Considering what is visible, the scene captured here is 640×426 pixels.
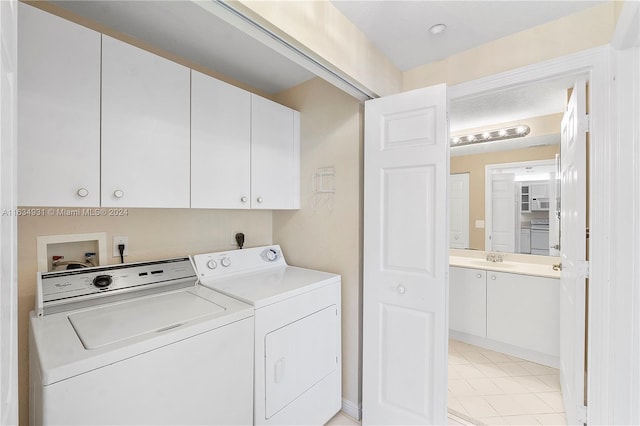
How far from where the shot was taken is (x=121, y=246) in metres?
1.61

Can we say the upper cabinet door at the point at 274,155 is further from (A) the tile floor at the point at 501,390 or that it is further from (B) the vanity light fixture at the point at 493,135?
(B) the vanity light fixture at the point at 493,135

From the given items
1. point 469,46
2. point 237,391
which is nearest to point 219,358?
point 237,391

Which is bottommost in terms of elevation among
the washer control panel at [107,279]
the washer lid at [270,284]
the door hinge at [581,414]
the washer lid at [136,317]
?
the door hinge at [581,414]

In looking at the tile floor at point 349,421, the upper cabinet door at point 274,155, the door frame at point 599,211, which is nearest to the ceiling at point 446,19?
the door frame at point 599,211

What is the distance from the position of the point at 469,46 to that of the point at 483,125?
1.75m

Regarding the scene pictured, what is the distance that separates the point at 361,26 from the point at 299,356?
189 cm

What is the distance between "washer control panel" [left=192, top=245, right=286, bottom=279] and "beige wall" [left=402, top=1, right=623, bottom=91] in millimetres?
1661

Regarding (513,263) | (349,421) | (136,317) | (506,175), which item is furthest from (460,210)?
(136,317)

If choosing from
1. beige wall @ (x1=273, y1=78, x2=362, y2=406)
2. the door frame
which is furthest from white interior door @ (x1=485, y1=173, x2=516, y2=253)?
beige wall @ (x1=273, y1=78, x2=362, y2=406)

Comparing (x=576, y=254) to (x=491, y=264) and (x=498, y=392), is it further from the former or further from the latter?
(x=491, y=264)

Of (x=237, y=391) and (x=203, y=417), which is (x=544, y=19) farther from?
(x=203, y=417)

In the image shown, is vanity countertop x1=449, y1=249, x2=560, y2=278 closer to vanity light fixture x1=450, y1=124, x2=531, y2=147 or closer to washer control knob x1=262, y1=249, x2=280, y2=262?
vanity light fixture x1=450, y1=124, x2=531, y2=147

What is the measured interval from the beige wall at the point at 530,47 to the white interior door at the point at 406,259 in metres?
0.32

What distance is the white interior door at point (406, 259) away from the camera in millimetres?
1569
